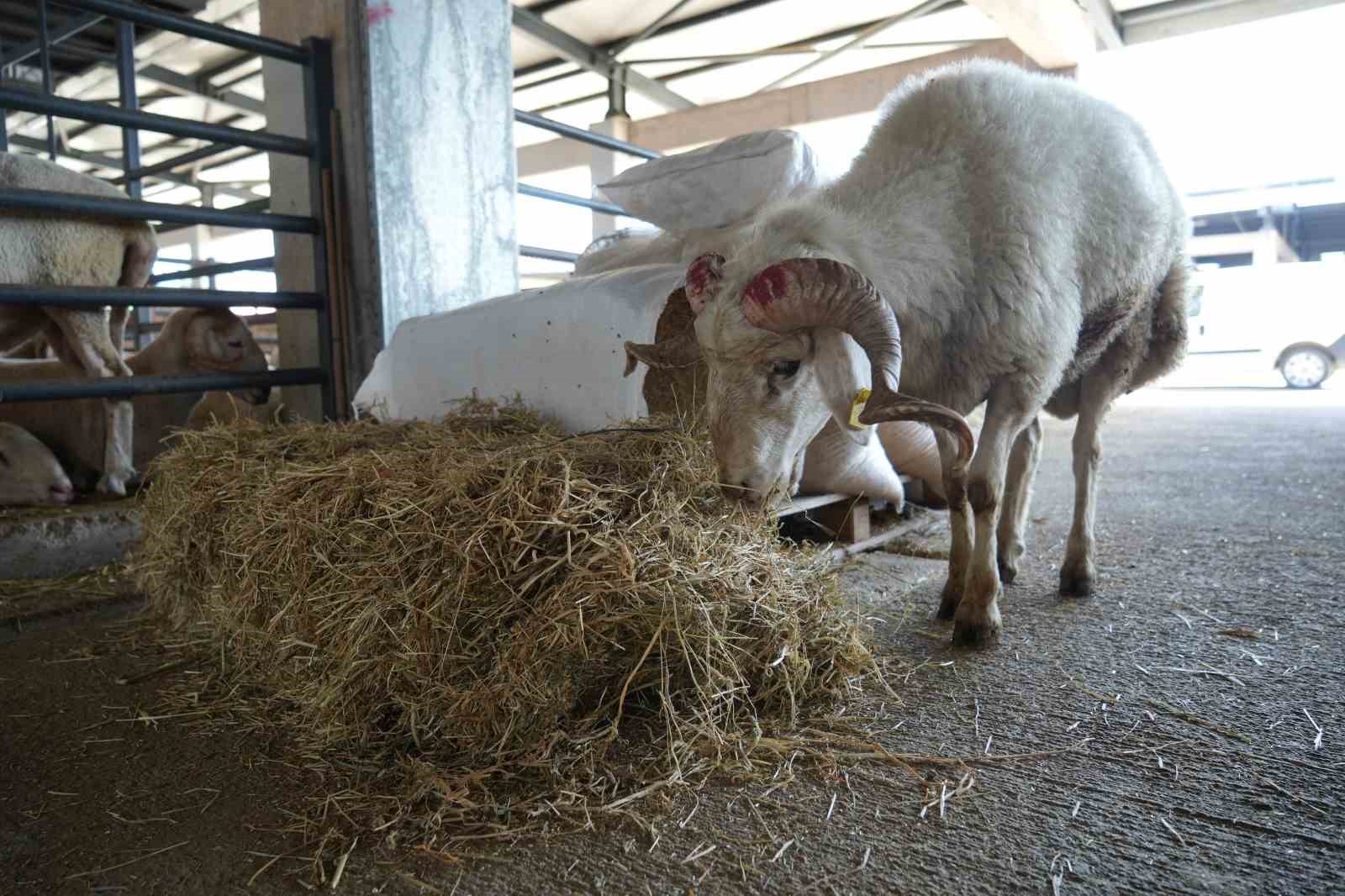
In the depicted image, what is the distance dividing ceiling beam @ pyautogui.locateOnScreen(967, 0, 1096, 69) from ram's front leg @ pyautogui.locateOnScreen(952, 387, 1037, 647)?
Answer: 16.5 ft

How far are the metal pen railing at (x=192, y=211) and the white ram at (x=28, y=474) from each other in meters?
0.46

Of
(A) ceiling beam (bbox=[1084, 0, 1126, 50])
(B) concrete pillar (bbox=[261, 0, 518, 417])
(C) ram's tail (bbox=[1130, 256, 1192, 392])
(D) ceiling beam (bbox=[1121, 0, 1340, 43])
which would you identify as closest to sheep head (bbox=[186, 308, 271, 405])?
(B) concrete pillar (bbox=[261, 0, 518, 417])

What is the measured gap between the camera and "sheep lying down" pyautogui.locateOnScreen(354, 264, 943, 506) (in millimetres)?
2814

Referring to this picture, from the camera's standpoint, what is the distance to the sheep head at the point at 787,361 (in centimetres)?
200

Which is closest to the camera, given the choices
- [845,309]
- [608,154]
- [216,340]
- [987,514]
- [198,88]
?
[845,309]

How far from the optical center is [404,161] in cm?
416

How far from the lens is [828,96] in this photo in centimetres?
870

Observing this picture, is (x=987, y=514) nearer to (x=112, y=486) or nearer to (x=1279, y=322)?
(x=112, y=486)

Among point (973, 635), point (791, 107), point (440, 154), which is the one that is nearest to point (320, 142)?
point (440, 154)

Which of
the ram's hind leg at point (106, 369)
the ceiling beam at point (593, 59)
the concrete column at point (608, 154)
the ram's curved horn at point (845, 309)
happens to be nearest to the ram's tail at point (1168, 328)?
the ram's curved horn at point (845, 309)

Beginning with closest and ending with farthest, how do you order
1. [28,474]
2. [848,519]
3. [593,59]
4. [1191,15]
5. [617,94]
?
[848,519]
[28,474]
[1191,15]
[593,59]
[617,94]

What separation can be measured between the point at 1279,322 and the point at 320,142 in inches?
651

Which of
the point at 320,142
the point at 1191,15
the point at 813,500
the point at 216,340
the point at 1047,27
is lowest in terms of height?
the point at 813,500

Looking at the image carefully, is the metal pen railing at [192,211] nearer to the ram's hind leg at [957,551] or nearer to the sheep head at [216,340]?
the sheep head at [216,340]
